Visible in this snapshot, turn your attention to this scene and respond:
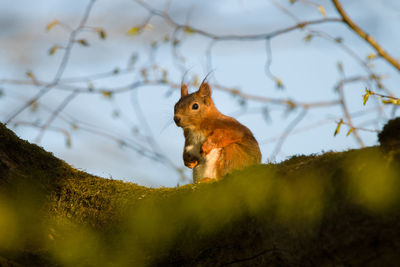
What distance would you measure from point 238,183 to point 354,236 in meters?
0.75

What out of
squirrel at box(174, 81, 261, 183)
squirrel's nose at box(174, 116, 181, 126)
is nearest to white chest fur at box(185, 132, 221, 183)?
squirrel at box(174, 81, 261, 183)

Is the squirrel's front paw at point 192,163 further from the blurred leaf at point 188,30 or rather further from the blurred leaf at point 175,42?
the blurred leaf at point 175,42

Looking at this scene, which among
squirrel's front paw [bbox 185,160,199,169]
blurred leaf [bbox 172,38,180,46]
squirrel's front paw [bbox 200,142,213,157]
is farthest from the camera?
blurred leaf [bbox 172,38,180,46]

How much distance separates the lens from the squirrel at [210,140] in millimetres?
4047

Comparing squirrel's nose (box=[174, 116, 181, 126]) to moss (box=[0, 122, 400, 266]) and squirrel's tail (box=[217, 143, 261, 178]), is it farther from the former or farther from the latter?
moss (box=[0, 122, 400, 266])

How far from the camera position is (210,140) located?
13.9 feet

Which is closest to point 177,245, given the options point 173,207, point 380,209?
point 173,207

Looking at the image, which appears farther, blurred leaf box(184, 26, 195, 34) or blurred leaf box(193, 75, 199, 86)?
Answer: blurred leaf box(193, 75, 199, 86)

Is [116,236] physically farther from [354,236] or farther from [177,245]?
[354,236]

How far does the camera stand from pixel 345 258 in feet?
6.22

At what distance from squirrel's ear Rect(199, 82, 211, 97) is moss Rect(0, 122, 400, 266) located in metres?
2.10

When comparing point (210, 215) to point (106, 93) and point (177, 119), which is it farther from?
point (106, 93)

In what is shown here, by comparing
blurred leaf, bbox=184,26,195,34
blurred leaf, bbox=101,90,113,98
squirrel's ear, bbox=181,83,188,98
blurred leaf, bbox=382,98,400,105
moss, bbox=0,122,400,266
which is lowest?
moss, bbox=0,122,400,266

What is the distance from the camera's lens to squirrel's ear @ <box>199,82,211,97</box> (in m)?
4.97
